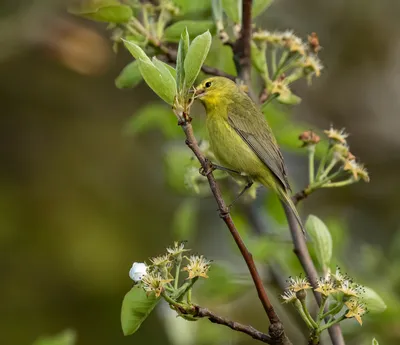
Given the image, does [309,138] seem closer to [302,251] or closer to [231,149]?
[231,149]

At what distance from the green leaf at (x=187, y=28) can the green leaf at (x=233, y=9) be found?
5 centimetres

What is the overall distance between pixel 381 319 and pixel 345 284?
0.89m

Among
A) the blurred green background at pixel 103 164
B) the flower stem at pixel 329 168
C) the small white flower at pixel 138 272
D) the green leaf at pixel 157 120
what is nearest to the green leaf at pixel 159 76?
the small white flower at pixel 138 272

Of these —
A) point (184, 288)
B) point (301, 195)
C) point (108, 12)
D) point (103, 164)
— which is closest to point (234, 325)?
point (184, 288)

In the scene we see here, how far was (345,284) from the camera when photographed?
146 cm

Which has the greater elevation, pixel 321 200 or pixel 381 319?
pixel 321 200

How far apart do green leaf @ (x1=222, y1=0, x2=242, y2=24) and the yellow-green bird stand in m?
0.19

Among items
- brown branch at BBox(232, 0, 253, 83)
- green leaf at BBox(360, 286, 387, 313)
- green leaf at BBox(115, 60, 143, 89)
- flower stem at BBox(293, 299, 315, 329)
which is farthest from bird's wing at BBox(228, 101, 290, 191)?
flower stem at BBox(293, 299, 315, 329)

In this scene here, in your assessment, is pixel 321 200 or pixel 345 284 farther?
pixel 321 200

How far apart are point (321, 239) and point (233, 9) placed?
2.16 ft

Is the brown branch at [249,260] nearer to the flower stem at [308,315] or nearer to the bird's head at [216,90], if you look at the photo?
the flower stem at [308,315]

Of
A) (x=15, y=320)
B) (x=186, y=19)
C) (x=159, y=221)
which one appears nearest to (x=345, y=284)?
(x=186, y=19)

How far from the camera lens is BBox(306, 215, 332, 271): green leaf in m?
1.84

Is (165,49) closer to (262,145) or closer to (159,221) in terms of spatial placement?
(262,145)
